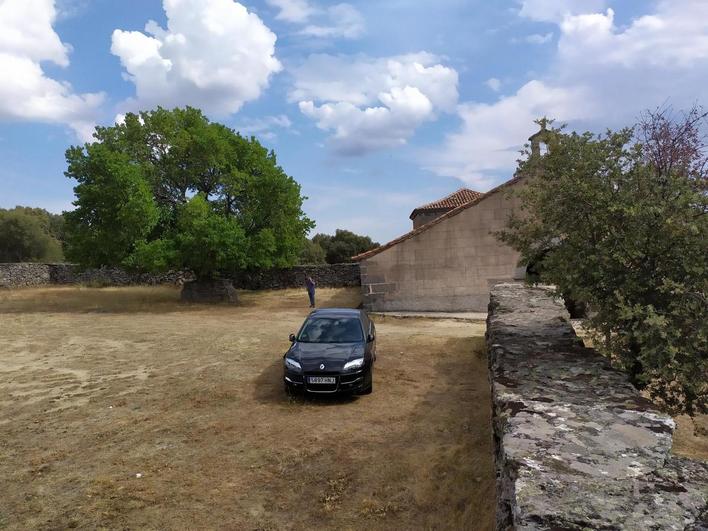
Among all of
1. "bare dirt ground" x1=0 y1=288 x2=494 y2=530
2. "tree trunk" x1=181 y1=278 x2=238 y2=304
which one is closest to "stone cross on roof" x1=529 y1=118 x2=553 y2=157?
"bare dirt ground" x1=0 y1=288 x2=494 y2=530

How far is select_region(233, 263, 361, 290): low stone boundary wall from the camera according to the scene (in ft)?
111

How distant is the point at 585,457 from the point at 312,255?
5074cm

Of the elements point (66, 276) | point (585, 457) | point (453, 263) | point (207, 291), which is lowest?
point (585, 457)

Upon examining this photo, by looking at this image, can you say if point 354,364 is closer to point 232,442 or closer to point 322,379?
point 322,379

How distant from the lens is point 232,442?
276 inches

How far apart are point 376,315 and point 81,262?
14748 mm

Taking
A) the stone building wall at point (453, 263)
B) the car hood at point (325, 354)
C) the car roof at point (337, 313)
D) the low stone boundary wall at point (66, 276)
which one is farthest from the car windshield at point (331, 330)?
the low stone boundary wall at point (66, 276)

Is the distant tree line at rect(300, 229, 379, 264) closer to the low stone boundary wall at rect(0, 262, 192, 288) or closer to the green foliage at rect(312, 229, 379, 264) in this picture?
the green foliage at rect(312, 229, 379, 264)

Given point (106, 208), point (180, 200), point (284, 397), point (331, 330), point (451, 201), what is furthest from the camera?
point (451, 201)

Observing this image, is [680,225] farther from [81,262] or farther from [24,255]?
[24,255]

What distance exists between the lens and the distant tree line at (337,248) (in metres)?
53.9

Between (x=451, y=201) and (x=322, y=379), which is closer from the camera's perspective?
(x=322, y=379)

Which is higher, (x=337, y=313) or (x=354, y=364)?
(x=337, y=313)

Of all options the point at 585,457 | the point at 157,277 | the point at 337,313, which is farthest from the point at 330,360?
the point at 157,277
